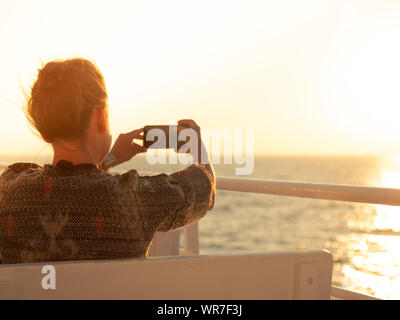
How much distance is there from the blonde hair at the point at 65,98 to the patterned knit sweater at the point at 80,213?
10 centimetres

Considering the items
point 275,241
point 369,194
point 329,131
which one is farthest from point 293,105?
point 369,194

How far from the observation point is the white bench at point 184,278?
3.10ft

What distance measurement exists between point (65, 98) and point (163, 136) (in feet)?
1.01

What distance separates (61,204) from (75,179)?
69 mm

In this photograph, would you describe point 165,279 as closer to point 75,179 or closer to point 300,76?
point 75,179

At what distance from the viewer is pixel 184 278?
3.46 ft

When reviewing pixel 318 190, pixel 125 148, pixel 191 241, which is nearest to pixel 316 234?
pixel 191 241

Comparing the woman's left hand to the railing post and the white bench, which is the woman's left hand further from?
the railing post

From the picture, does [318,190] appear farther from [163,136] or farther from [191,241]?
[191,241]

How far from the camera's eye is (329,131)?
198 ft

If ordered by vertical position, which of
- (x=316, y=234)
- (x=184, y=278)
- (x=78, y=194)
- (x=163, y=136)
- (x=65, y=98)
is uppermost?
(x=65, y=98)

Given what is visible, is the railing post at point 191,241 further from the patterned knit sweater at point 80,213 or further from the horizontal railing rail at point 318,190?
the patterned knit sweater at point 80,213

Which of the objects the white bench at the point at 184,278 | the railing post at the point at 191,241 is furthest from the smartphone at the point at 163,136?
the railing post at the point at 191,241

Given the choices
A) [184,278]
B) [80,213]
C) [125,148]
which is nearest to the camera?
[184,278]
